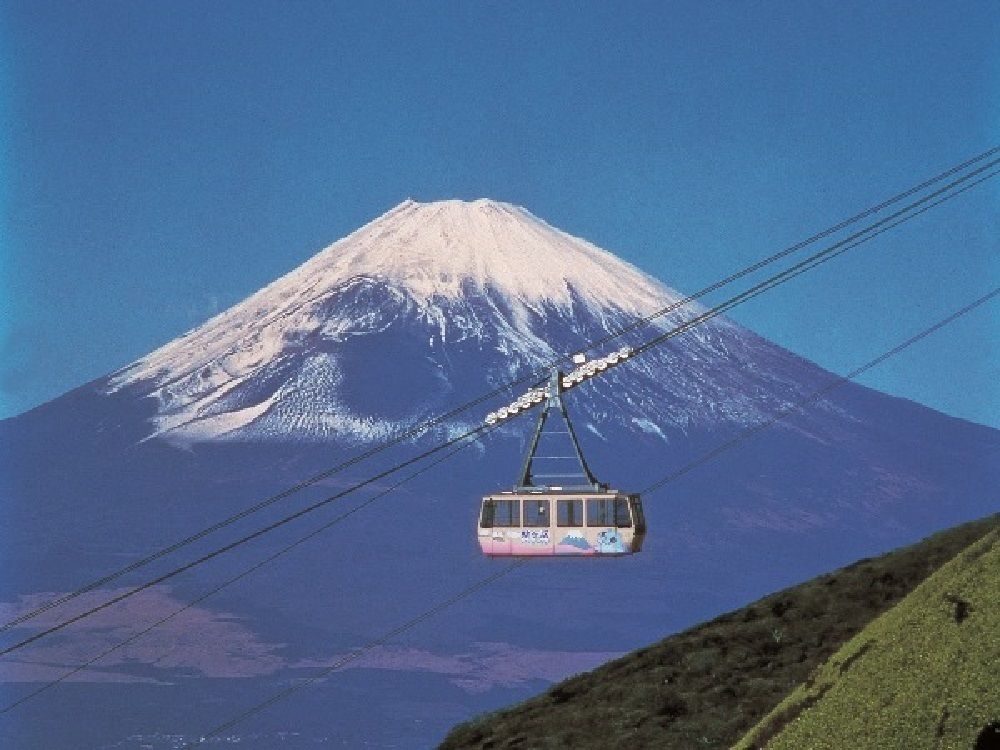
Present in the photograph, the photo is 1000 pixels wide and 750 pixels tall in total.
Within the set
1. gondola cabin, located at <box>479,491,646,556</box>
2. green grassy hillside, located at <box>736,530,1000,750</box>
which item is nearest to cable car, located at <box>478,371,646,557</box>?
gondola cabin, located at <box>479,491,646,556</box>

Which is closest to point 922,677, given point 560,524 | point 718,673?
point 560,524

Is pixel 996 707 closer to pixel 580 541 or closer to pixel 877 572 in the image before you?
pixel 580 541

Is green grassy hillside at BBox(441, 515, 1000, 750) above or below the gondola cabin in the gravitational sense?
below

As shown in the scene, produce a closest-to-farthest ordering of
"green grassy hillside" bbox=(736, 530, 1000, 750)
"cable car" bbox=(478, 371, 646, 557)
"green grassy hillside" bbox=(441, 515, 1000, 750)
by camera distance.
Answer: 1. "green grassy hillside" bbox=(736, 530, 1000, 750)
2. "green grassy hillside" bbox=(441, 515, 1000, 750)
3. "cable car" bbox=(478, 371, 646, 557)

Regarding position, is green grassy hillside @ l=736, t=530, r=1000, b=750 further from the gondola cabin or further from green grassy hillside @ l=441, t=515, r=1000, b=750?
the gondola cabin

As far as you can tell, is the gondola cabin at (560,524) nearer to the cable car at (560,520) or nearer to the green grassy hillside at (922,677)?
the cable car at (560,520)

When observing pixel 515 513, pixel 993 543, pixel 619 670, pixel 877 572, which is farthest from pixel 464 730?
pixel 993 543

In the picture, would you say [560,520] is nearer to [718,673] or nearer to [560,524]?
[560,524]

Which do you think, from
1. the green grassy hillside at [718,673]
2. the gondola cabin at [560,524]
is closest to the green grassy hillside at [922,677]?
the green grassy hillside at [718,673]
